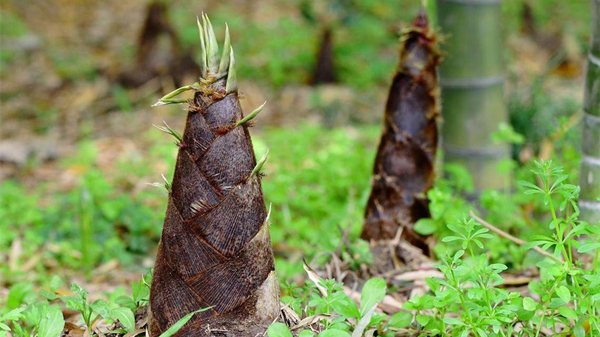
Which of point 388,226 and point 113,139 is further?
point 113,139

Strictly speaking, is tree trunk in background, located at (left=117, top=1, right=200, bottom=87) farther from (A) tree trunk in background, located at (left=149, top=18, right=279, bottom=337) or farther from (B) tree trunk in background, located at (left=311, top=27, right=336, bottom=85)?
(A) tree trunk in background, located at (left=149, top=18, right=279, bottom=337)

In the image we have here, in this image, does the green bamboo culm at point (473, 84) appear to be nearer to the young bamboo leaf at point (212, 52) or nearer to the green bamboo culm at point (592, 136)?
the green bamboo culm at point (592, 136)

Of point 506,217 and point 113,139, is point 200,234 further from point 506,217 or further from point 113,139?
point 113,139

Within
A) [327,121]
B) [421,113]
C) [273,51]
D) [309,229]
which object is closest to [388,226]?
[421,113]

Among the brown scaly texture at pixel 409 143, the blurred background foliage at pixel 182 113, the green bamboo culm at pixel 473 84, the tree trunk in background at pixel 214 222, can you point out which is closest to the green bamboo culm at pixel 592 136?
the blurred background foliage at pixel 182 113

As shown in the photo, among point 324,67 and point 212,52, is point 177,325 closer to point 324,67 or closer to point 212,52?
point 212,52

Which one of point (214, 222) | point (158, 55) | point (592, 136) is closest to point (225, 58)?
point (214, 222)

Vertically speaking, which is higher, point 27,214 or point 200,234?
point 200,234
